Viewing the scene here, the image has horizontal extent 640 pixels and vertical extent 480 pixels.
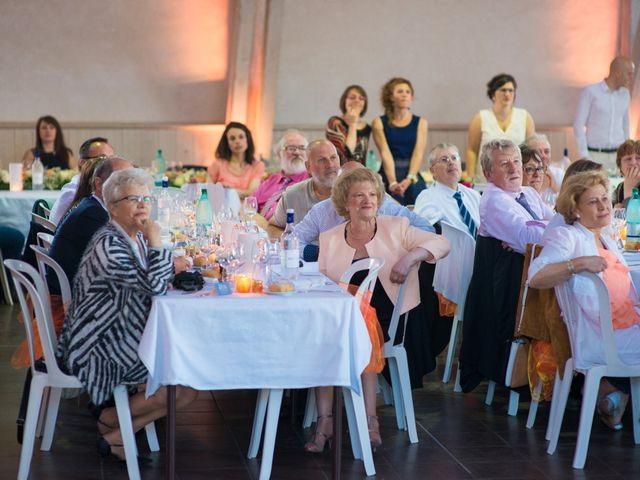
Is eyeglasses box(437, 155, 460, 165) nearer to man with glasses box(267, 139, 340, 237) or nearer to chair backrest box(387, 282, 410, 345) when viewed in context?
man with glasses box(267, 139, 340, 237)

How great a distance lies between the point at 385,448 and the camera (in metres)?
4.57

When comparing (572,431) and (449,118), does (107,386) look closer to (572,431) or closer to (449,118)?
(572,431)

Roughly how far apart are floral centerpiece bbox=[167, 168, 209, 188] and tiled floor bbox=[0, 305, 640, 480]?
11.0ft

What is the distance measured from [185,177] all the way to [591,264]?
489 centimetres

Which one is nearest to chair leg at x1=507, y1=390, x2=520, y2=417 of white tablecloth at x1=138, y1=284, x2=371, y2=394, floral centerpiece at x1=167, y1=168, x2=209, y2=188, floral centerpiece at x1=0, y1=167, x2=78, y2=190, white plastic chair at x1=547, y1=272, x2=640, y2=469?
white plastic chair at x1=547, y1=272, x2=640, y2=469

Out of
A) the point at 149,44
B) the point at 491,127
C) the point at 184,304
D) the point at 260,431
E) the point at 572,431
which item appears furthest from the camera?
the point at 149,44

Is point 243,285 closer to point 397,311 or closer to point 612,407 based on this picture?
point 397,311

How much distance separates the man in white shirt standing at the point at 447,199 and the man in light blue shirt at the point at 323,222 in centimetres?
64

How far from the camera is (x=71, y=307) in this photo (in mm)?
4027

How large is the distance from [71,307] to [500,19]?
8.14 metres

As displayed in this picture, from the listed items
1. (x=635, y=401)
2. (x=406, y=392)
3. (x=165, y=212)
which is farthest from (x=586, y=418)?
(x=165, y=212)

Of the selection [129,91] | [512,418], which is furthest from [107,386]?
[129,91]

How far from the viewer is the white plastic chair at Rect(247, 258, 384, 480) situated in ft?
13.0

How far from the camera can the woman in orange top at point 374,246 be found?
15.1 ft
